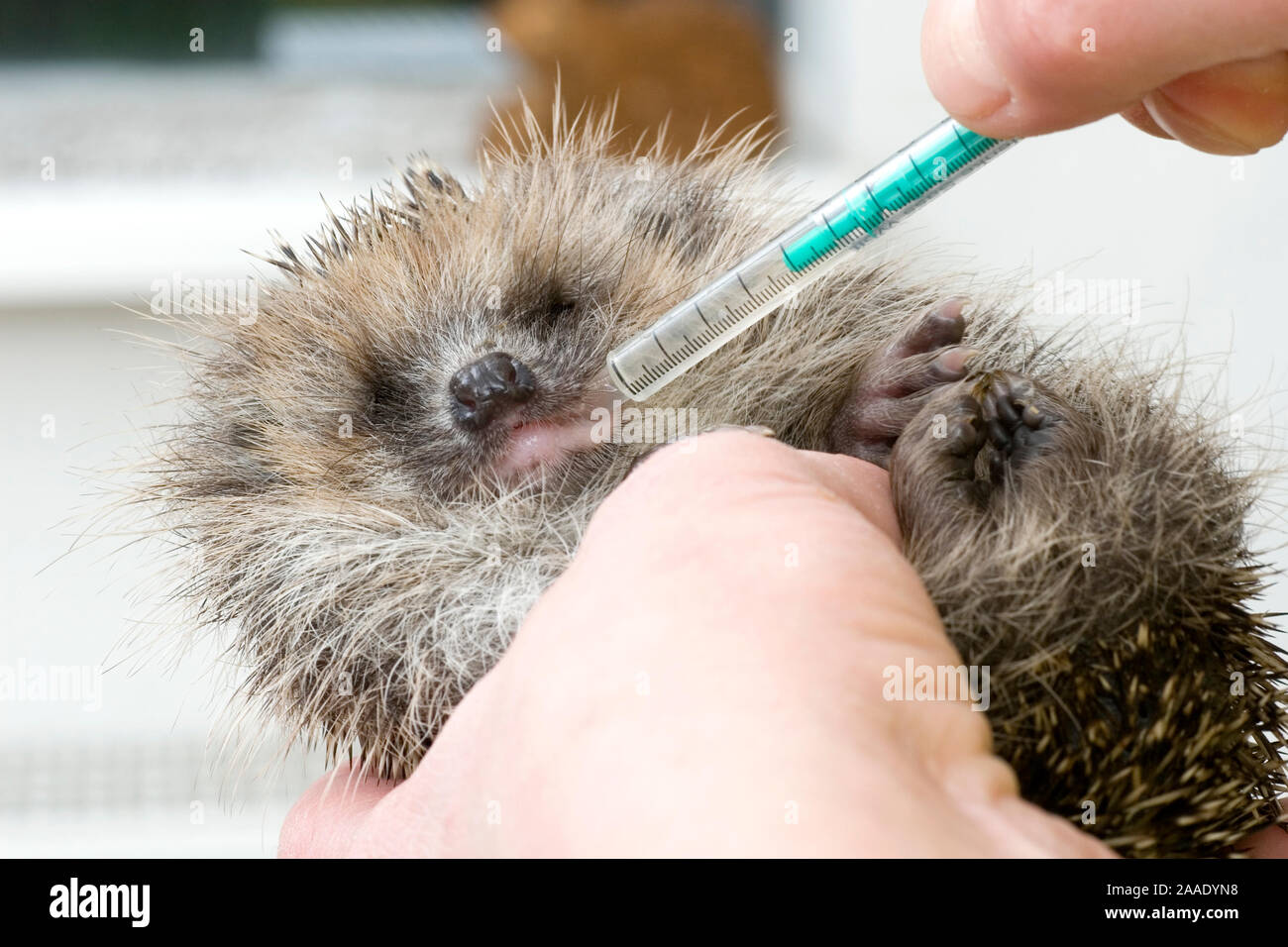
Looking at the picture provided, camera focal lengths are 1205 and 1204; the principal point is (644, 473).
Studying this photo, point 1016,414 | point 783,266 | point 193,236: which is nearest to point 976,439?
point 1016,414


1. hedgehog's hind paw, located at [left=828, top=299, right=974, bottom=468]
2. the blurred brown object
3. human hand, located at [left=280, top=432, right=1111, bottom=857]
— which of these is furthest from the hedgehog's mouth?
the blurred brown object

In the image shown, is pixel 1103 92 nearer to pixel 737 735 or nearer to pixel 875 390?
pixel 875 390

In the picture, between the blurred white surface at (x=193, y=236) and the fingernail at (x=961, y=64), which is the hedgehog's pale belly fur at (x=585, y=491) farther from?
the blurred white surface at (x=193, y=236)

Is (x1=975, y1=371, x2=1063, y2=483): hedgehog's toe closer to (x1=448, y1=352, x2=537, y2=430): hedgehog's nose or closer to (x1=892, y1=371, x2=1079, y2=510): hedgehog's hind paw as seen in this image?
(x1=892, y1=371, x2=1079, y2=510): hedgehog's hind paw

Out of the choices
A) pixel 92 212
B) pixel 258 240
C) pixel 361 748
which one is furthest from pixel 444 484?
pixel 92 212

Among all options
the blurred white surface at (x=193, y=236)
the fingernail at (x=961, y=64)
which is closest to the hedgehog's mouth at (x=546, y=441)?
the fingernail at (x=961, y=64)

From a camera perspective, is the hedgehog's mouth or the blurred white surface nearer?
the hedgehog's mouth
